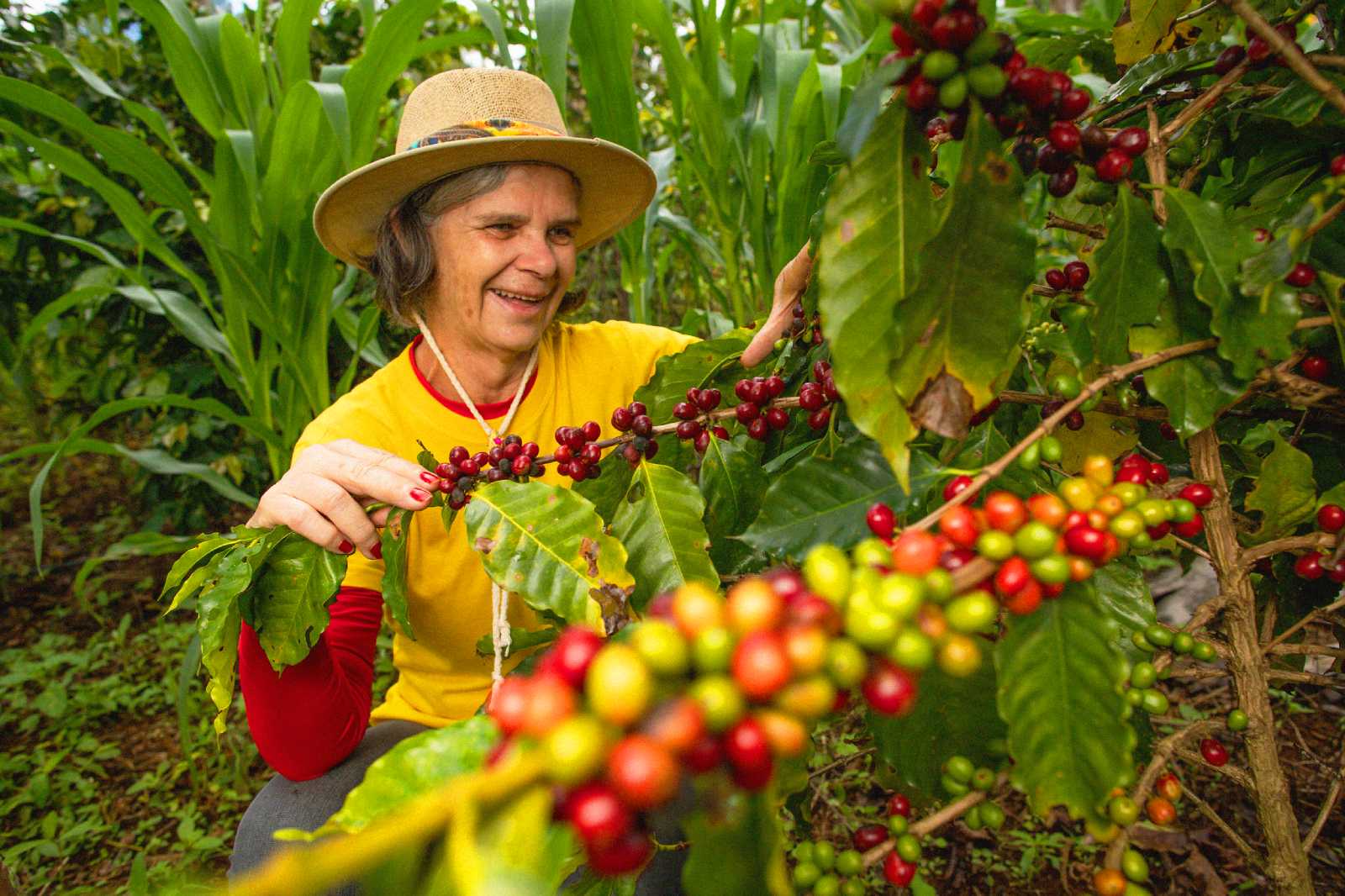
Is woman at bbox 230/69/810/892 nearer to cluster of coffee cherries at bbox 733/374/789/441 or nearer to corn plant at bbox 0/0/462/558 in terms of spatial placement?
corn plant at bbox 0/0/462/558

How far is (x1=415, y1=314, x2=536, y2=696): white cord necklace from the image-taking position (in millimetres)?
817

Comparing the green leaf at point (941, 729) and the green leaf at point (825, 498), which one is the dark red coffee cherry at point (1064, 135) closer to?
the green leaf at point (825, 498)

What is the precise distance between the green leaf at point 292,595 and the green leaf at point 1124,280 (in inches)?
33.1

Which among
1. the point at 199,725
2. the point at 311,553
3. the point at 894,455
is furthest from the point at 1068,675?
the point at 199,725

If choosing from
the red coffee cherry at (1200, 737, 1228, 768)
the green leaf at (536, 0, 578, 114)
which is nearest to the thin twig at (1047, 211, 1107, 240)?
the red coffee cherry at (1200, 737, 1228, 768)

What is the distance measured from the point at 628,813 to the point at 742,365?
31.7 inches

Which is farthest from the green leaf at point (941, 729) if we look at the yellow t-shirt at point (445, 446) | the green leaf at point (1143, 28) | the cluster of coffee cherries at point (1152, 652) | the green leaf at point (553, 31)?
the green leaf at point (553, 31)

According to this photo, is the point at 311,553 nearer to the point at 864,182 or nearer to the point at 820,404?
the point at 820,404

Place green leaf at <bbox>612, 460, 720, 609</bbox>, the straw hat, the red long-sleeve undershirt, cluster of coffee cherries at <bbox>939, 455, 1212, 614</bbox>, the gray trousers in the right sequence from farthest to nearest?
the straw hat
the gray trousers
the red long-sleeve undershirt
green leaf at <bbox>612, 460, 720, 609</bbox>
cluster of coffee cherries at <bbox>939, 455, 1212, 614</bbox>

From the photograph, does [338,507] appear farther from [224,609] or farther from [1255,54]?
[1255,54]

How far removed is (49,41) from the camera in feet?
9.94

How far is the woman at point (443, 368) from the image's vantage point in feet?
4.36

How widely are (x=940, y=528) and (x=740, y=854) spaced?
22cm

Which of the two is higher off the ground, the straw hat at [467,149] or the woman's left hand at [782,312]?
the straw hat at [467,149]
